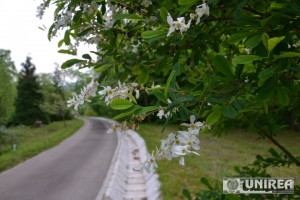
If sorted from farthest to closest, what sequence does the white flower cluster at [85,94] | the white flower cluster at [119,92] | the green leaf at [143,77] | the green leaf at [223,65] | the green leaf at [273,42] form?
the green leaf at [143,77] < the white flower cluster at [85,94] < the white flower cluster at [119,92] < the green leaf at [223,65] < the green leaf at [273,42]

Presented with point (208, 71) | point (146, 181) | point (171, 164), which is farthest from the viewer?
point (171, 164)

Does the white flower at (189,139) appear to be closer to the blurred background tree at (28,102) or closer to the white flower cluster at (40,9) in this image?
the white flower cluster at (40,9)

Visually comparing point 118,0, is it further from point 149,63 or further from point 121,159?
point 121,159

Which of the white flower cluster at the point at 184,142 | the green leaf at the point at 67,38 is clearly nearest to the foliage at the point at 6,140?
the green leaf at the point at 67,38

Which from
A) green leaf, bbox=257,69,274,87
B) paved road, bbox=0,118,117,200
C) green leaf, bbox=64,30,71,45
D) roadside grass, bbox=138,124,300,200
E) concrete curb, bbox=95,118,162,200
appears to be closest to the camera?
green leaf, bbox=257,69,274,87

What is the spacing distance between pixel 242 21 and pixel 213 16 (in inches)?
18.4

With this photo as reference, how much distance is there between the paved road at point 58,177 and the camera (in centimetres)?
884

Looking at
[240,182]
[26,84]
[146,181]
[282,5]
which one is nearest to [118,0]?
[282,5]

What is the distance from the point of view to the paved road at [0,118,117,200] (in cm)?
884

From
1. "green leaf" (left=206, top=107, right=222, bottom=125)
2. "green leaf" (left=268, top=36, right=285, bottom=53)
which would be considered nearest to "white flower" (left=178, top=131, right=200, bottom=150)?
"green leaf" (left=206, top=107, right=222, bottom=125)

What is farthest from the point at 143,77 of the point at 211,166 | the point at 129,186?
the point at 211,166

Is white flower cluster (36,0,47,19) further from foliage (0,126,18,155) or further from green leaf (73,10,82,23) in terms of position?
foliage (0,126,18,155)

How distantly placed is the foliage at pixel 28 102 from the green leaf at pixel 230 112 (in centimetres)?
4916

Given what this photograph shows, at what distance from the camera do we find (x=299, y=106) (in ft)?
6.35
